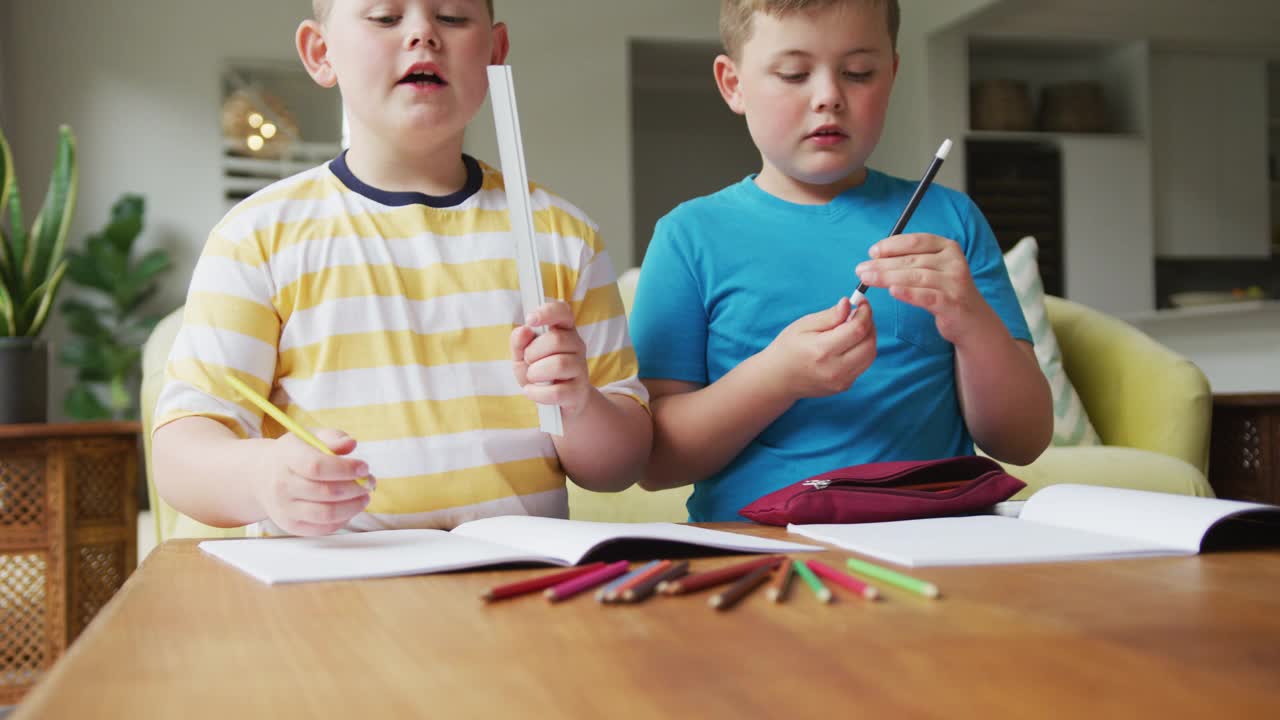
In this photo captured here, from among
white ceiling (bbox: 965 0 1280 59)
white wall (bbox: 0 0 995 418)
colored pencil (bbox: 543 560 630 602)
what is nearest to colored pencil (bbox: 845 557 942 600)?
colored pencil (bbox: 543 560 630 602)

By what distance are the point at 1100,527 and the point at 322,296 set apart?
2.00ft

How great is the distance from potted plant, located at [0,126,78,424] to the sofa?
0.76 ft

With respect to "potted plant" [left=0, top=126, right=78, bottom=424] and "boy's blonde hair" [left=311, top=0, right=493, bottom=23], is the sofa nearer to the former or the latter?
"potted plant" [left=0, top=126, right=78, bottom=424]

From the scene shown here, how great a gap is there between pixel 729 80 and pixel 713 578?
2.29 feet

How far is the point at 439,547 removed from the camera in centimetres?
65

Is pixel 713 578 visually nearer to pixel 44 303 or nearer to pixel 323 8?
pixel 323 8

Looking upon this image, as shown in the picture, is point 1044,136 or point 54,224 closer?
point 54,224

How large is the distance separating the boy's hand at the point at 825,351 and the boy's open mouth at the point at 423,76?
0.35m

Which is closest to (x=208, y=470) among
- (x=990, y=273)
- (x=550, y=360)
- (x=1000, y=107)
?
(x=550, y=360)

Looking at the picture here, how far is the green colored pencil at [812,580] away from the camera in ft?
1.68

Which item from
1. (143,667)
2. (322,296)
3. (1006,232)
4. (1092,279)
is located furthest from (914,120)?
(143,667)

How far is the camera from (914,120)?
6047 millimetres

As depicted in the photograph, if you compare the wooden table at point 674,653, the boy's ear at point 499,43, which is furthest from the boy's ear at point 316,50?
the wooden table at point 674,653

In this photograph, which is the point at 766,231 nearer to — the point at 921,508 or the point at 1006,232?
the point at 921,508
